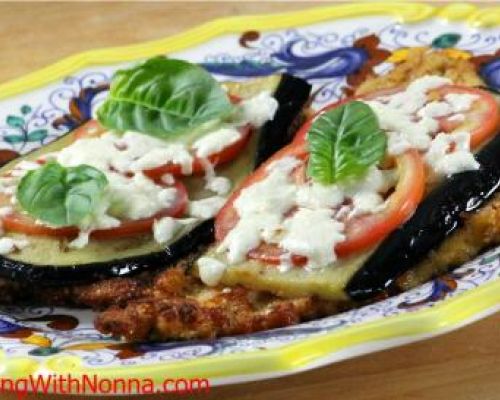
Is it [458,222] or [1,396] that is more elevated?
[458,222]

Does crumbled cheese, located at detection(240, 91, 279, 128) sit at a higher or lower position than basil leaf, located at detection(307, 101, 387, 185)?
lower

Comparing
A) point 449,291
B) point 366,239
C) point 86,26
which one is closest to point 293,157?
point 366,239

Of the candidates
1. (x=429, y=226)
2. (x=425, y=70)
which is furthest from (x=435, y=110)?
(x=425, y=70)

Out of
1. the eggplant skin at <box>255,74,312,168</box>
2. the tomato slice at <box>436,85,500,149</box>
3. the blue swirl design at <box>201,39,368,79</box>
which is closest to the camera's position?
the tomato slice at <box>436,85,500,149</box>

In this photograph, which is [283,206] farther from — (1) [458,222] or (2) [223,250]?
(1) [458,222]

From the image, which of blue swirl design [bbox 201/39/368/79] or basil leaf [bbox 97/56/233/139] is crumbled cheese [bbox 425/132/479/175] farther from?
blue swirl design [bbox 201/39/368/79]

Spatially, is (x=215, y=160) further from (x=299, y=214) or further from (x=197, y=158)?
(x=299, y=214)

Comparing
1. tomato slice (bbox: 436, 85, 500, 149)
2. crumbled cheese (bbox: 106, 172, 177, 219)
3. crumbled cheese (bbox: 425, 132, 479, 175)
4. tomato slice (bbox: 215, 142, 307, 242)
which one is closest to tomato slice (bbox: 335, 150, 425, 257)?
crumbled cheese (bbox: 425, 132, 479, 175)
